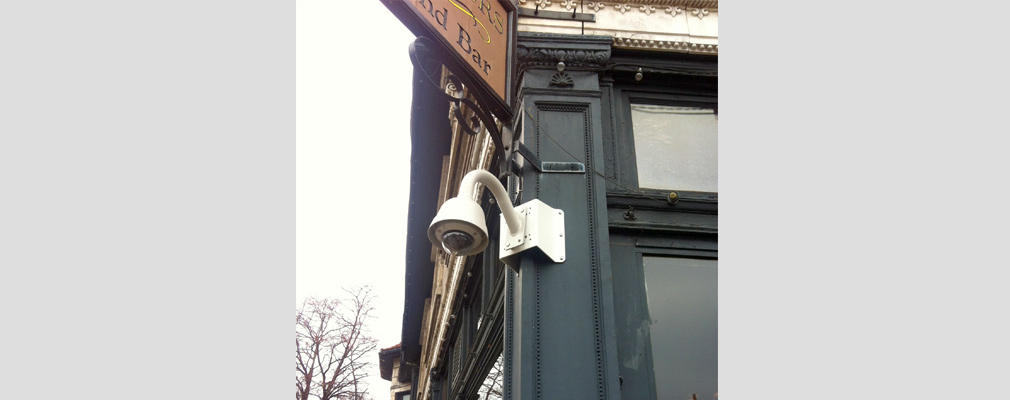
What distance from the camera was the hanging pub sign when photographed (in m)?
4.83

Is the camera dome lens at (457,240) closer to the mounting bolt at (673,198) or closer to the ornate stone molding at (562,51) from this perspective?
the mounting bolt at (673,198)

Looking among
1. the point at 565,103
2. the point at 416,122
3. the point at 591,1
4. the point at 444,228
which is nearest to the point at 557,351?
the point at 444,228

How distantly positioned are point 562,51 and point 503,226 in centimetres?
189

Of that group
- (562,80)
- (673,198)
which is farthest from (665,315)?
(562,80)

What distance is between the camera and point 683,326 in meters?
5.72

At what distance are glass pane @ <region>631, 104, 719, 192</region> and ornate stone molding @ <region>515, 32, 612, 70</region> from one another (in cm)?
63

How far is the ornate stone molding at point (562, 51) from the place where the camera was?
21.6 ft

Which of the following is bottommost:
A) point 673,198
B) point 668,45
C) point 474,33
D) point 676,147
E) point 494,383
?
point 494,383

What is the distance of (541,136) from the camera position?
6.25 metres

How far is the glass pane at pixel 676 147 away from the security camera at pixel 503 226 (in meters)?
1.21

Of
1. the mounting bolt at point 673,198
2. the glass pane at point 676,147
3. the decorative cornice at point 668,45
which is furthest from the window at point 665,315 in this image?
the decorative cornice at point 668,45

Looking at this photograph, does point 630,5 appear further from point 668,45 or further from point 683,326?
point 683,326

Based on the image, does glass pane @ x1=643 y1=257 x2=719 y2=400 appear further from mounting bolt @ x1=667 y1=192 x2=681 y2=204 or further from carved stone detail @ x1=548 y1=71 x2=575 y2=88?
carved stone detail @ x1=548 y1=71 x2=575 y2=88

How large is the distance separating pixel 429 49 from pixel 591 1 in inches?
106
